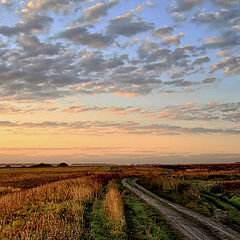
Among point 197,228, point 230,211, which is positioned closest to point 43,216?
point 197,228

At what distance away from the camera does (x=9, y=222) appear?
46.0 ft

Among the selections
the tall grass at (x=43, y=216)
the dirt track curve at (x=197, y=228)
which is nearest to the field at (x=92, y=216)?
the tall grass at (x=43, y=216)

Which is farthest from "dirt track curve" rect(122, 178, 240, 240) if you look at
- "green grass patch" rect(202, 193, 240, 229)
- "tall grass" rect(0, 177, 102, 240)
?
"tall grass" rect(0, 177, 102, 240)

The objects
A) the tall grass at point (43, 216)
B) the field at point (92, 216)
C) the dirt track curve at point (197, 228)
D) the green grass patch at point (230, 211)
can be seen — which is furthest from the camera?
the green grass patch at point (230, 211)

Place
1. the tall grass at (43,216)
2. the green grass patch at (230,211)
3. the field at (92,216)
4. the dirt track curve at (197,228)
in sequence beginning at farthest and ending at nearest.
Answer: the green grass patch at (230,211) → the dirt track curve at (197,228) → the field at (92,216) → the tall grass at (43,216)

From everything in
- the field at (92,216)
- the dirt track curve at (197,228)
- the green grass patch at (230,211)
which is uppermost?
the field at (92,216)

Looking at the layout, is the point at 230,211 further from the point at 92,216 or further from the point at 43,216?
the point at 43,216

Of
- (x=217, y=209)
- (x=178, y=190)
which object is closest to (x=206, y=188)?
(x=178, y=190)

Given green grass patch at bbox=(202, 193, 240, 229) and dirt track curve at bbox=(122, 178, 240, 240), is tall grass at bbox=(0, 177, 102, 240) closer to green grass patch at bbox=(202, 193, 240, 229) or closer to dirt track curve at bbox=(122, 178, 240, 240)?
dirt track curve at bbox=(122, 178, 240, 240)

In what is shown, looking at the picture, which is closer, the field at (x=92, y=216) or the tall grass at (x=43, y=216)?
the tall grass at (x=43, y=216)

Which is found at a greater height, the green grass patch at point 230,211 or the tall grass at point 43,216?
the tall grass at point 43,216

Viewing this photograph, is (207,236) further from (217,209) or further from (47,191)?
(47,191)

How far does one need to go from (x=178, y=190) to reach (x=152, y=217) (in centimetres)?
1432

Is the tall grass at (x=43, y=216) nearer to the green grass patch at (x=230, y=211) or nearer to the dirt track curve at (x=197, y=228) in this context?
the dirt track curve at (x=197, y=228)
